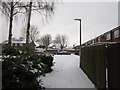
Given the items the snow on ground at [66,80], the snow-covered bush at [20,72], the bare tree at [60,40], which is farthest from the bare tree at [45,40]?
the snow-covered bush at [20,72]

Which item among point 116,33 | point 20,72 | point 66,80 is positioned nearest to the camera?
point 20,72

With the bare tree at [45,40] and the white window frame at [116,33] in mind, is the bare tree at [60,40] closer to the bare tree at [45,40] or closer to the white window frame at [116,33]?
the bare tree at [45,40]

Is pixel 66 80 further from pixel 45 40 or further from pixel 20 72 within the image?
pixel 45 40

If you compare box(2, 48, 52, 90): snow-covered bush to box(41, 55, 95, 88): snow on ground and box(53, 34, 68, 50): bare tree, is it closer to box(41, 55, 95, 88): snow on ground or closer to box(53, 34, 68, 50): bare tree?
box(41, 55, 95, 88): snow on ground

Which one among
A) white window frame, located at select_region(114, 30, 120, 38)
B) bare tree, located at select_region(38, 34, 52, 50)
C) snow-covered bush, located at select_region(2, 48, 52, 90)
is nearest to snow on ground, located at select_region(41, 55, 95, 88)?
snow-covered bush, located at select_region(2, 48, 52, 90)

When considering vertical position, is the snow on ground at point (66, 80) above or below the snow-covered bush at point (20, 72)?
below

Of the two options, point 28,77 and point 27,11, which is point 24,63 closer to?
point 28,77

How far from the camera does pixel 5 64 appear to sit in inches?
212

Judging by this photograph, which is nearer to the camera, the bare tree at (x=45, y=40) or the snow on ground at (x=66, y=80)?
the snow on ground at (x=66, y=80)

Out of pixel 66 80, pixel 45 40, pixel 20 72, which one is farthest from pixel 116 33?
pixel 45 40

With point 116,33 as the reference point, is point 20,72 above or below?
below

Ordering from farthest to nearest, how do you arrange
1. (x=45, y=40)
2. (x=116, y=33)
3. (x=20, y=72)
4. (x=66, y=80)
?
(x=45, y=40) → (x=116, y=33) → (x=66, y=80) → (x=20, y=72)

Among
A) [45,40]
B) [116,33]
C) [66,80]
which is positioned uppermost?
[116,33]

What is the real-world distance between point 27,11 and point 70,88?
12.2 meters
